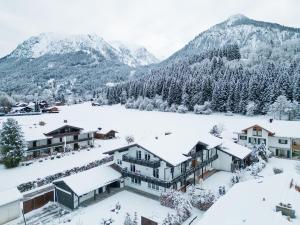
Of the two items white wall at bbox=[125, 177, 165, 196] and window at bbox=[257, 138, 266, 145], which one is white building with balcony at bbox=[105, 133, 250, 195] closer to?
white wall at bbox=[125, 177, 165, 196]

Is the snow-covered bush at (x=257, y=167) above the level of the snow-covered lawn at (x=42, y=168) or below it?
above

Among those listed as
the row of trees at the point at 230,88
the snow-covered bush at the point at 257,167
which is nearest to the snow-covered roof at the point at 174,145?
the snow-covered bush at the point at 257,167

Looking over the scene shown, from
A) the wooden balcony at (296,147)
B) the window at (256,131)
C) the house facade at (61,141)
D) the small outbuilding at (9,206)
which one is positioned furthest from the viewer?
the house facade at (61,141)

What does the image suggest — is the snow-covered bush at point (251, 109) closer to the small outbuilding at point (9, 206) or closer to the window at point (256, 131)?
the window at point (256, 131)

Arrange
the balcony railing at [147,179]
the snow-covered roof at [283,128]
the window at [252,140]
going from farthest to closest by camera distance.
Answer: the window at [252,140] → the snow-covered roof at [283,128] → the balcony railing at [147,179]

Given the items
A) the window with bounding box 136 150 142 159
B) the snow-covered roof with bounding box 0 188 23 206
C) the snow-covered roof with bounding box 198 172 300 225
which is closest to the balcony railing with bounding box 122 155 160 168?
the window with bounding box 136 150 142 159

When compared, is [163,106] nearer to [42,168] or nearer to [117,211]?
[42,168]
